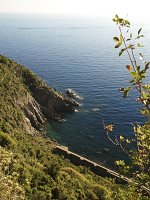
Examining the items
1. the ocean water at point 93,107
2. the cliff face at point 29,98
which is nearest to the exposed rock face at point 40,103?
the cliff face at point 29,98

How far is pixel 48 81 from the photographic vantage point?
143625 mm

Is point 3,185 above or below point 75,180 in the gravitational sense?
above

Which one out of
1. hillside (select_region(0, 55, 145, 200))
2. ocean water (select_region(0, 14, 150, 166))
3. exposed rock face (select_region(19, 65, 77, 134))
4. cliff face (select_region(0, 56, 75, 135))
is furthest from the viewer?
exposed rock face (select_region(19, 65, 77, 134))

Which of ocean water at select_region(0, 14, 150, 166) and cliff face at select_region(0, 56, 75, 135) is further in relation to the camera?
cliff face at select_region(0, 56, 75, 135)

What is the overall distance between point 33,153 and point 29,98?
37.8 metres

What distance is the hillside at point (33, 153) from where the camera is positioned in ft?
71.2

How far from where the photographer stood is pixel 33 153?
6544 centimetres

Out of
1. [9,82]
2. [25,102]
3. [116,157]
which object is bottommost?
[116,157]

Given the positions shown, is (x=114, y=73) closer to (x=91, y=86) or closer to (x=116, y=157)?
(x=91, y=86)

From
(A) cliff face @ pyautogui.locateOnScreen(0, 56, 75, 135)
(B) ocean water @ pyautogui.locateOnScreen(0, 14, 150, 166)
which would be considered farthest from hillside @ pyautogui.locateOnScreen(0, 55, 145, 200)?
(B) ocean water @ pyautogui.locateOnScreen(0, 14, 150, 166)

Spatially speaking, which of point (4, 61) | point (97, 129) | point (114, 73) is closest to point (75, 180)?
point (97, 129)

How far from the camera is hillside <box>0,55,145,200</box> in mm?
21702

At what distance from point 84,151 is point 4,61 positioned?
171ft

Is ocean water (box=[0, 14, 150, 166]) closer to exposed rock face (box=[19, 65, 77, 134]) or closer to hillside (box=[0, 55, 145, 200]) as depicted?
exposed rock face (box=[19, 65, 77, 134])
